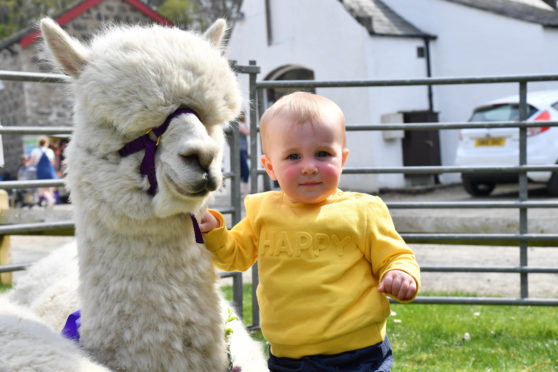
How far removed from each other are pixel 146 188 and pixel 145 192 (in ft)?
0.04

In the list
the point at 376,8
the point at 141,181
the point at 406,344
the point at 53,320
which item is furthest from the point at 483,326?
the point at 376,8

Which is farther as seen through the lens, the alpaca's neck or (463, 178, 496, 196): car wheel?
(463, 178, 496, 196): car wheel

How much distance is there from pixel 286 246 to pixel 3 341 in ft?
2.69

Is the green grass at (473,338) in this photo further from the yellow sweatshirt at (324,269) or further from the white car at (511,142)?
the white car at (511,142)

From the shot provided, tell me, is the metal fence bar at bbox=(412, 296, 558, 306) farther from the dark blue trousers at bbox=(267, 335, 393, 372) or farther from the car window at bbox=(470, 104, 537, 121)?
the car window at bbox=(470, 104, 537, 121)

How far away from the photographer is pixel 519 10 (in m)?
15.1

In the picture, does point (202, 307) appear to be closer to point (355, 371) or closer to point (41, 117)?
point (355, 371)

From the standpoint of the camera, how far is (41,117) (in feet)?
65.7

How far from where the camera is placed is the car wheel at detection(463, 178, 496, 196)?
1235 centimetres

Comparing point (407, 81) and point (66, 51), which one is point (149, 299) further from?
point (407, 81)

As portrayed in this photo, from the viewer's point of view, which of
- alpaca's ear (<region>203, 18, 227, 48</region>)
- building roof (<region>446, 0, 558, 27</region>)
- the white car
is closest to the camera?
alpaca's ear (<region>203, 18, 227, 48</region>)

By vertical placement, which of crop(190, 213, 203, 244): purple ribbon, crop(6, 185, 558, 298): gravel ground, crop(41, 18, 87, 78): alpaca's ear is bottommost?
crop(6, 185, 558, 298): gravel ground

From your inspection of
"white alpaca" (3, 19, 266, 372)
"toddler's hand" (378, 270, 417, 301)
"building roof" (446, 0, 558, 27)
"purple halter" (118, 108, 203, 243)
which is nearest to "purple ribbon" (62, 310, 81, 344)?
"white alpaca" (3, 19, 266, 372)

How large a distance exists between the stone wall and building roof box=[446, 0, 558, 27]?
955 cm
